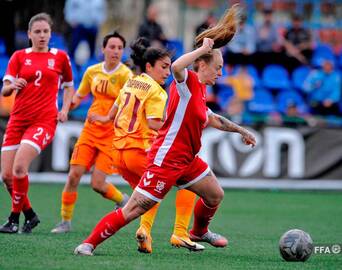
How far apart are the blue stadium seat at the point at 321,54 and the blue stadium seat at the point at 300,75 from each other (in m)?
0.33

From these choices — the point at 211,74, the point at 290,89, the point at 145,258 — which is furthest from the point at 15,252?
the point at 290,89

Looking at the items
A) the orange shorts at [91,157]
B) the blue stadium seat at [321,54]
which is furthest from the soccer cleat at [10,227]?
the blue stadium seat at [321,54]

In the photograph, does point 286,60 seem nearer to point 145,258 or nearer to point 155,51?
point 155,51

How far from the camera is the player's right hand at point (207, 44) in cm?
710

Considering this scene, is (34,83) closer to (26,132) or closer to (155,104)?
(26,132)

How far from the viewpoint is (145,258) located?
299 inches

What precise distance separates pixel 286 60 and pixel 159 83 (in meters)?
10.6

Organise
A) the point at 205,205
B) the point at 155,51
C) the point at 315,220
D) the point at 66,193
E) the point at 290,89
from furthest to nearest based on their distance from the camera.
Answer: the point at 290,89, the point at 315,220, the point at 66,193, the point at 155,51, the point at 205,205

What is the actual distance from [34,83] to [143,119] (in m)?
1.46

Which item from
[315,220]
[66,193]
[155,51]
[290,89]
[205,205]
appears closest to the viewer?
[205,205]

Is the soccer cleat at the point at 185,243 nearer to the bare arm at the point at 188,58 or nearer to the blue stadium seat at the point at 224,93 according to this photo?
the bare arm at the point at 188,58

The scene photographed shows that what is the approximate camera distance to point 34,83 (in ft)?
31.7

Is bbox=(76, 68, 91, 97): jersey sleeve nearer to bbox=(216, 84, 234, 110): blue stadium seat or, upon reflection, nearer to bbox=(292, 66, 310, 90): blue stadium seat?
bbox=(216, 84, 234, 110): blue stadium seat

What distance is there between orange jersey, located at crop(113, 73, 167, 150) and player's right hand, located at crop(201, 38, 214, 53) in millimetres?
1590
